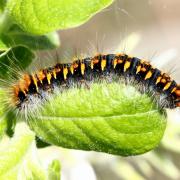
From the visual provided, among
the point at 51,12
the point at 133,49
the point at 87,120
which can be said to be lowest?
the point at 133,49

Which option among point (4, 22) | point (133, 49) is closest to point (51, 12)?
point (4, 22)

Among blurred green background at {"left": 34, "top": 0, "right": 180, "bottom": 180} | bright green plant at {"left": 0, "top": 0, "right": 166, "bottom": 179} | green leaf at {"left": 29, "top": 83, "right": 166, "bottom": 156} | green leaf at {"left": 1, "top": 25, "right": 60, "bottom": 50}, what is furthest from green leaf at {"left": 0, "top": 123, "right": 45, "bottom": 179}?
blurred green background at {"left": 34, "top": 0, "right": 180, "bottom": 180}

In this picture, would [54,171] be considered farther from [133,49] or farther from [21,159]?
[133,49]

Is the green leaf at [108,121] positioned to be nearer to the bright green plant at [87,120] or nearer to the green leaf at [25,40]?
the bright green plant at [87,120]

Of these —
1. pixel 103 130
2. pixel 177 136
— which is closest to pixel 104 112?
pixel 103 130

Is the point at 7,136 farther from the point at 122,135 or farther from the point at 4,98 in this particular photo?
the point at 122,135

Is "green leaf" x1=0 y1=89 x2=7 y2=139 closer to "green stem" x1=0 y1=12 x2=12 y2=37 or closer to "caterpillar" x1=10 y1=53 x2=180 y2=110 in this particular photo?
"caterpillar" x1=10 y1=53 x2=180 y2=110
